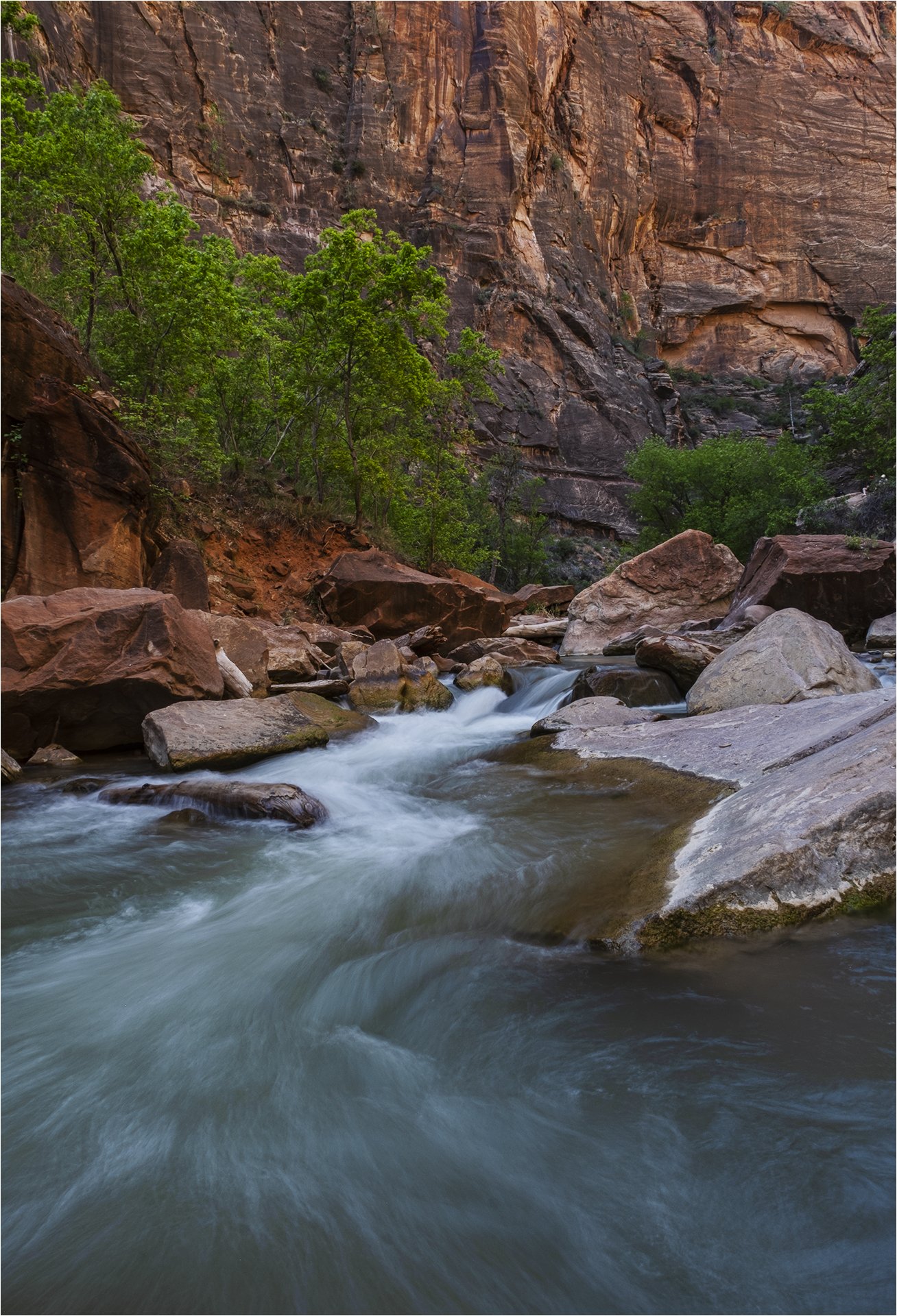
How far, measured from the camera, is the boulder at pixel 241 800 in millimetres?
5102

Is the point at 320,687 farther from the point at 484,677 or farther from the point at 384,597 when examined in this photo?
the point at 384,597

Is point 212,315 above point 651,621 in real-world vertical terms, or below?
above

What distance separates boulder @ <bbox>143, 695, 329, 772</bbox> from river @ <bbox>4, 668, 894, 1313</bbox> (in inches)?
98.9

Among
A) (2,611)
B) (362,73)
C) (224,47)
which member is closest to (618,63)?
(362,73)

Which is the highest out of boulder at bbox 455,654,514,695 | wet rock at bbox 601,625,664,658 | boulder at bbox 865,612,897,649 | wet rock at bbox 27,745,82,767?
wet rock at bbox 27,745,82,767

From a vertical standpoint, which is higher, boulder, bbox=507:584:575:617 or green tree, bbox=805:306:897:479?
green tree, bbox=805:306:897:479

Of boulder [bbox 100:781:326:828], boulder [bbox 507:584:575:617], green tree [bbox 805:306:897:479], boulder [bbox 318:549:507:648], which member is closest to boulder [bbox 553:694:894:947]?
boulder [bbox 100:781:326:828]

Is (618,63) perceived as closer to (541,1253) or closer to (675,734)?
(675,734)

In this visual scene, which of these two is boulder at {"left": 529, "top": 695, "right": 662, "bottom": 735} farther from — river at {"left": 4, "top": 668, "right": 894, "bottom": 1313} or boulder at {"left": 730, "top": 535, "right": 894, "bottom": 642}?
boulder at {"left": 730, "top": 535, "right": 894, "bottom": 642}

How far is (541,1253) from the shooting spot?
1644mm

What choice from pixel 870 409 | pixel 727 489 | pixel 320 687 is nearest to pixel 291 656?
pixel 320 687

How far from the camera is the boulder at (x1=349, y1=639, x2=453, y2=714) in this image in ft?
31.4

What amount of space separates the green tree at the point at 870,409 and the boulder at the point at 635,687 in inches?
593

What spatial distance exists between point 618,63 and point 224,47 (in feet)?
110
